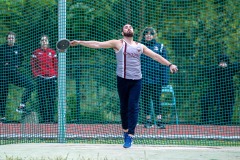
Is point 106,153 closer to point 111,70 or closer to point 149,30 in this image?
point 149,30

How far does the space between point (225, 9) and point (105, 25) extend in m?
2.29

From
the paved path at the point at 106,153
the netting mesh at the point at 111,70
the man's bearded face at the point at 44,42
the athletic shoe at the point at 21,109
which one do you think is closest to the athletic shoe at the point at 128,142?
the paved path at the point at 106,153

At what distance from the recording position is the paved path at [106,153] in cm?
842

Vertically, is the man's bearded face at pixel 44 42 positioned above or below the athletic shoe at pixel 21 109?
above

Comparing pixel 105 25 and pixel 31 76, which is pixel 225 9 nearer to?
pixel 105 25

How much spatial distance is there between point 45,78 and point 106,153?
4550 mm

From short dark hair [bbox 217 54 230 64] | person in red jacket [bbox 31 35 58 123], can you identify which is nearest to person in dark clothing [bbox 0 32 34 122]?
person in red jacket [bbox 31 35 58 123]

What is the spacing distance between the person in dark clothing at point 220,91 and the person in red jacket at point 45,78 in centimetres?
295

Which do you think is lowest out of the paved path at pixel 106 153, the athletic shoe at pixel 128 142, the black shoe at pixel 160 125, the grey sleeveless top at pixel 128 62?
the paved path at pixel 106 153

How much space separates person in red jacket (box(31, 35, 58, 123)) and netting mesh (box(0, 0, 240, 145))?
0.7 inches

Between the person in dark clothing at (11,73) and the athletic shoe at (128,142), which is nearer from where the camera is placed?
the athletic shoe at (128,142)

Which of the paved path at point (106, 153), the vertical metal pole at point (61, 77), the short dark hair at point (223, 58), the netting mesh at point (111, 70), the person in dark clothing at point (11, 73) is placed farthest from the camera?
the short dark hair at point (223, 58)

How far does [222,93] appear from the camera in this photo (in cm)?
1351

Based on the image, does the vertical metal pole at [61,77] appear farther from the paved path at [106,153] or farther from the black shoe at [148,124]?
the paved path at [106,153]
